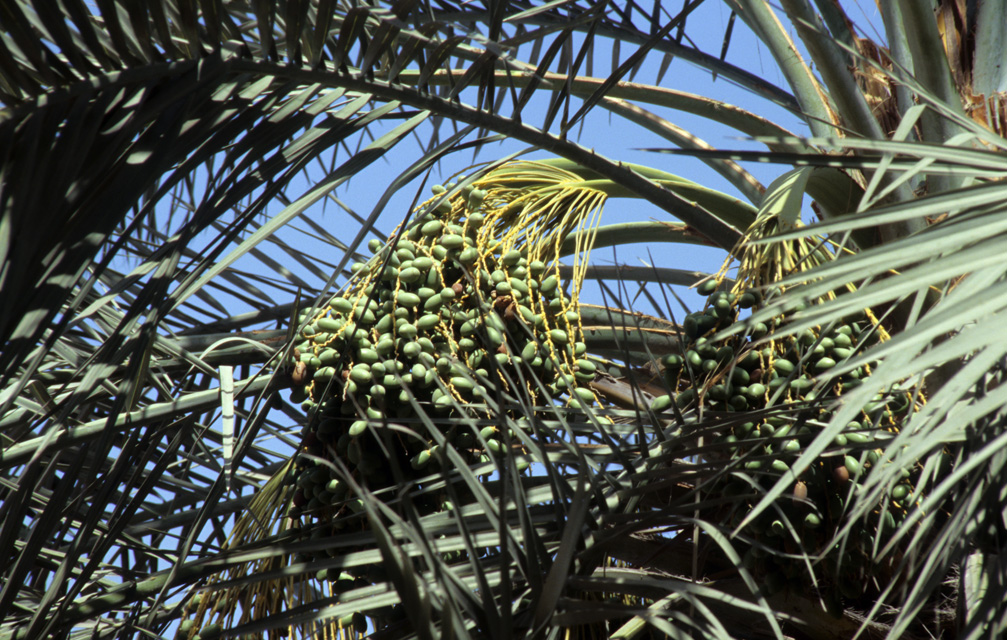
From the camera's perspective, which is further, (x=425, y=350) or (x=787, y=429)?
(x=425, y=350)

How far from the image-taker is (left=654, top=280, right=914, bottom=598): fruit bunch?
1.24 metres

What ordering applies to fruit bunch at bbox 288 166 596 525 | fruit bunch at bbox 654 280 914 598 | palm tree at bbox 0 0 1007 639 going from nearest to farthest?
palm tree at bbox 0 0 1007 639 → fruit bunch at bbox 654 280 914 598 → fruit bunch at bbox 288 166 596 525

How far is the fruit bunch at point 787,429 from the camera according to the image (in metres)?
1.24

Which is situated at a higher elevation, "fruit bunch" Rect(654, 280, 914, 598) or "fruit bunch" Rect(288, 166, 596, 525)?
"fruit bunch" Rect(288, 166, 596, 525)

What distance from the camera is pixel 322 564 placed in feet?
3.66

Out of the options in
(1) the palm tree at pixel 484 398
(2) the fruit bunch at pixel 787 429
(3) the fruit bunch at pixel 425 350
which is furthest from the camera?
(3) the fruit bunch at pixel 425 350

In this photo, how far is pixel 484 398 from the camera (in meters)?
1.36

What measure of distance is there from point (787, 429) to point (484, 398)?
0.42 meters

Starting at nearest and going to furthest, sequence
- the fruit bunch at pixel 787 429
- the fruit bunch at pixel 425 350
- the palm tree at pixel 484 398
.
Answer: the palm tree at pixel 484 398 < the fruit bunch at pixel 787 429 < the fruit bunch at pixel 425 350

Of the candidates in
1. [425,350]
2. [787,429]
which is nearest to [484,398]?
[425,350]

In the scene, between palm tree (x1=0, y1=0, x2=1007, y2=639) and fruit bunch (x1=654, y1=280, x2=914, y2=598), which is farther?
fruit bunch (x1=654, y1=280, x2=914, y2=598)

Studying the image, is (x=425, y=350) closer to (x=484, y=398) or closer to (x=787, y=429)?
(x=484, y=398)

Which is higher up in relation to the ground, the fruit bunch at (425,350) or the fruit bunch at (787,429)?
the fruit bunch at (425,350)

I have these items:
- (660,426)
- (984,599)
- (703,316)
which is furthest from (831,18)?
(984,599)
